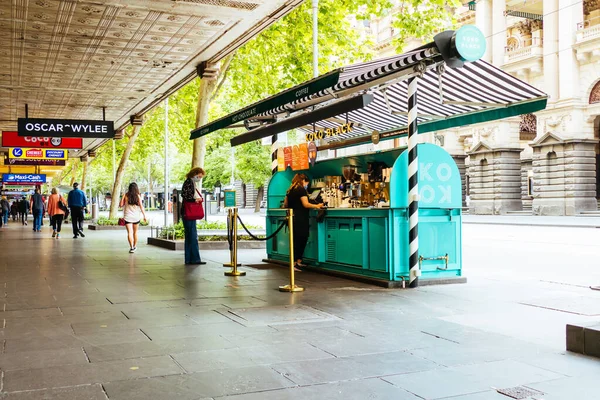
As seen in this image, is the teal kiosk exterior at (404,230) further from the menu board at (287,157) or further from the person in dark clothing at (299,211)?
the menu board at (287,157)

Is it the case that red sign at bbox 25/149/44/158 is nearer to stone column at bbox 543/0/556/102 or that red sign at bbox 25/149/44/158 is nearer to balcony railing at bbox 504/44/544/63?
stone column at bbox 543/0/556/102

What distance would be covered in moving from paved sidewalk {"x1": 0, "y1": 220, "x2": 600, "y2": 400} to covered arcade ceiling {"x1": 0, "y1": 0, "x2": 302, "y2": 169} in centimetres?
448

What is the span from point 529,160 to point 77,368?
46.6 metres

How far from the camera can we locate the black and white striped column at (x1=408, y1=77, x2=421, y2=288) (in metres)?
9.14

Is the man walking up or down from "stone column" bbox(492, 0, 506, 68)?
down

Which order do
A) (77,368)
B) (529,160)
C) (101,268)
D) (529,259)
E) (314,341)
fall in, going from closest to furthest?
(77,368), (314,341), (101,268), (529,259), (529,160)

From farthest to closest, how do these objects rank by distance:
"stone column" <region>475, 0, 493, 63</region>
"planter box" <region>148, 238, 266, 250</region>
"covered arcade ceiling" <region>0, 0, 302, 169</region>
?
"stone column" <region>475, 0, 493, 63</region>
"planter box" <region>148, 238, 266, 250</region>
"covered arcade ceiling" <region>0, 0, 302, 169</region>

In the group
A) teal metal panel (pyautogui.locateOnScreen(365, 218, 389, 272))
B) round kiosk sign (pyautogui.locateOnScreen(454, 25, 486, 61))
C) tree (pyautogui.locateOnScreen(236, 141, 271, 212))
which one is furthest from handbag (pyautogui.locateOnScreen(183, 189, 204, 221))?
tree (pyautogui.locateOnScreen(236, 141, 271, 212))

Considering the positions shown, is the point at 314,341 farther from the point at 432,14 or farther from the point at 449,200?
the point at 432,14

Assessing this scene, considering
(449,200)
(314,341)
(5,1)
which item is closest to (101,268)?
(5,1)

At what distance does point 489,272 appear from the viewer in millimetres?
11211

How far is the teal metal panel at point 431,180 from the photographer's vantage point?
9242 mm

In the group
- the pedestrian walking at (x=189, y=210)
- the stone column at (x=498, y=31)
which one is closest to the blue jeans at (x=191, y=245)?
the pedestrian walking at (x=189, y=210)

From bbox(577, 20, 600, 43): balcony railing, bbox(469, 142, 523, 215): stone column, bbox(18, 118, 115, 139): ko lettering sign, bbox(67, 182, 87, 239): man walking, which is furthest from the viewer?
bbox(469, 142, 523, 215): stone column
